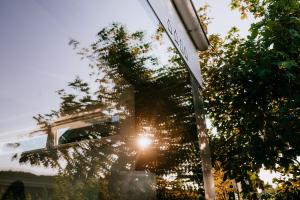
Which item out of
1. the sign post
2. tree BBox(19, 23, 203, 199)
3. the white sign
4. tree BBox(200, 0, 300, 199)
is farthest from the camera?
tree BBox(19, 23, 203, 199)

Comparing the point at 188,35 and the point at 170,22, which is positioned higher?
the point at 188,35

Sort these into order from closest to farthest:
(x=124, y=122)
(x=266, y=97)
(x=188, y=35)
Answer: (x=188, y=35), (x=266, y=97), (x=124, y=122)

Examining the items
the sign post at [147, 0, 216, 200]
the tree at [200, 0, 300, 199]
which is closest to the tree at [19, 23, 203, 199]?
the tree at [200, 0, 300, 199]

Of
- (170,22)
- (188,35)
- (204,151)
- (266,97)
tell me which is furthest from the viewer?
(266,97)

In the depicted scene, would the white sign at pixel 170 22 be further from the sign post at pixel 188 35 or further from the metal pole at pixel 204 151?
the metal pole at pixel 204 151

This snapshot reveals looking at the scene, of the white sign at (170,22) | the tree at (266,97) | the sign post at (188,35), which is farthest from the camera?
the tree at (266,97)

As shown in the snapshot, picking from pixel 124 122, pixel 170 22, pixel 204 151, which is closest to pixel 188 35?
pixel 170 22

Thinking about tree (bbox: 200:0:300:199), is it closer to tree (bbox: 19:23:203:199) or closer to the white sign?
tree (bbox: 19:23:203:199)

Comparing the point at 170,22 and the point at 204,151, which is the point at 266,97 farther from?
the point at 170,22

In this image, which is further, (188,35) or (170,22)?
(188,35)

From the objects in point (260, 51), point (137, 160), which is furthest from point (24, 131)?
point (260, 51)

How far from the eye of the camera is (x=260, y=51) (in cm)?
464

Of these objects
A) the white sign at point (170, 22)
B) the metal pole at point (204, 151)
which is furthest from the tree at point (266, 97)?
the white sign at point (170, 22)

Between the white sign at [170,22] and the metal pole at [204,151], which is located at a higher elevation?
the white sign at [170,22]
